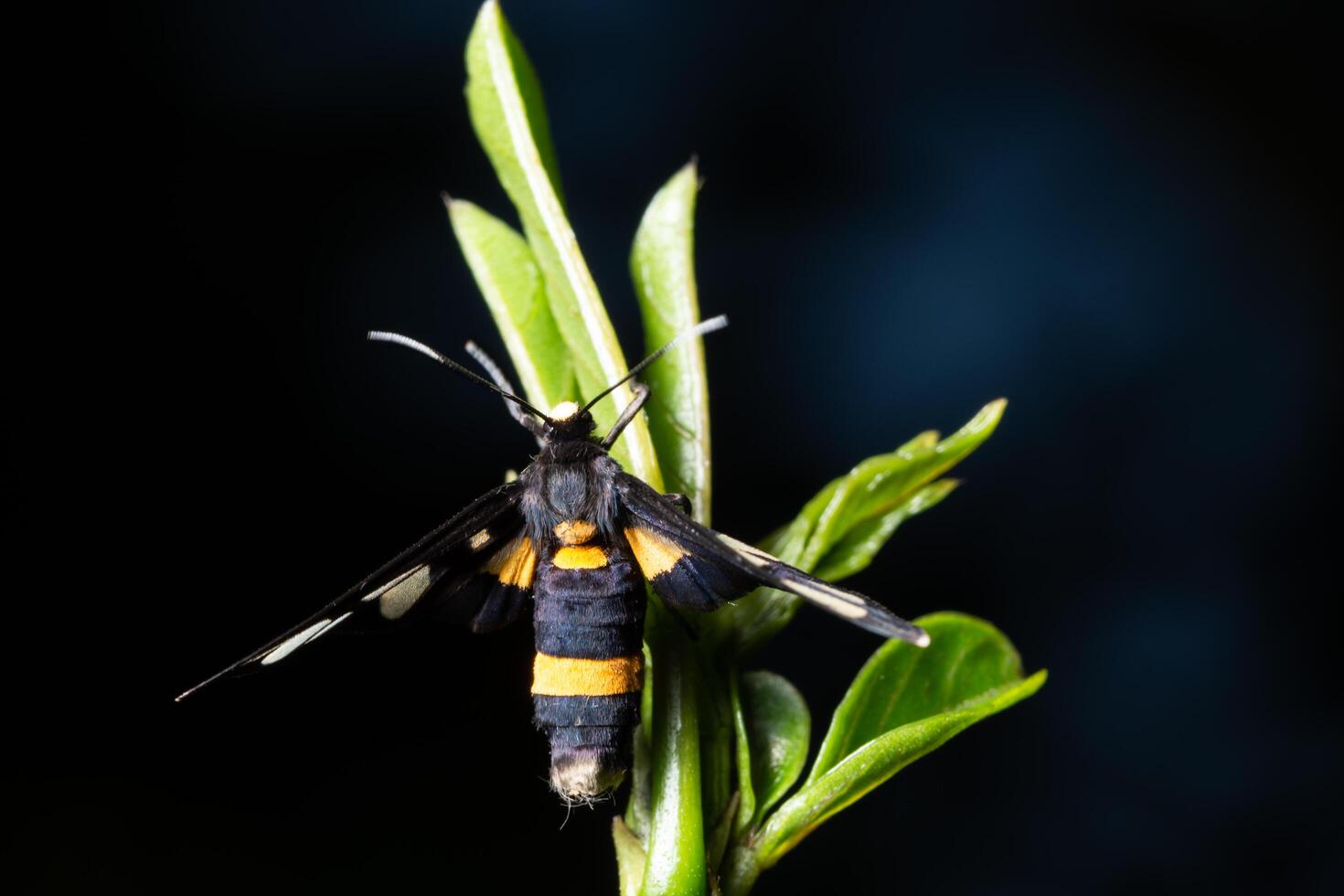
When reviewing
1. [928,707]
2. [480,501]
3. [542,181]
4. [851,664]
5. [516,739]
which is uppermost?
[542,181]

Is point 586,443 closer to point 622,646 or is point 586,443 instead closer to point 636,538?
point 636,538

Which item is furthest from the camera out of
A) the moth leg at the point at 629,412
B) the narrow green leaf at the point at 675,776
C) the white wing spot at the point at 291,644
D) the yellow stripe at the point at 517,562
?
the yellow stripe at the point at 517,562

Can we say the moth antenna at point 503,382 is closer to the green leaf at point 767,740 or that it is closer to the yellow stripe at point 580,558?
the yellow stripe at point 580,558

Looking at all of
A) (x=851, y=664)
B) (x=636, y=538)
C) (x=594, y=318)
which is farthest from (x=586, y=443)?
(x=851, y=664)

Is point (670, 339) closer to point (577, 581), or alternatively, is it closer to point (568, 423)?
point (568, 423)

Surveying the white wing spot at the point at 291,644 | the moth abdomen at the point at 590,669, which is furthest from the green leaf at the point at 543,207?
the white wing spot at the point at 291,644

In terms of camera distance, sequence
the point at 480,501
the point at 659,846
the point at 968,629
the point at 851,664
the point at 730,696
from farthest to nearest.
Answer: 1. the point at 851,664
2. the point at 480,501
3. the point at 968,629
4. the point at 730,696
5. the point at 659,846
